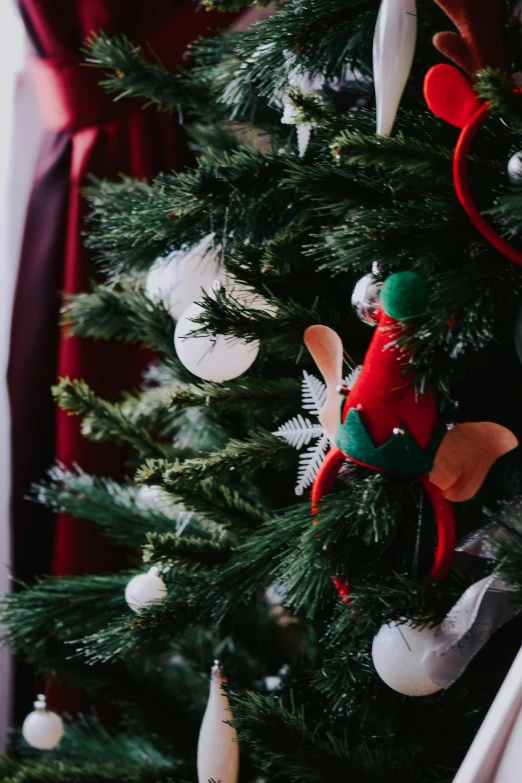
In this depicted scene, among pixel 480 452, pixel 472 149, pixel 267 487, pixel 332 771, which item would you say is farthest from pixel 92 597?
pixel 472 149

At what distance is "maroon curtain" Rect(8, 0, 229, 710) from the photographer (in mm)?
936

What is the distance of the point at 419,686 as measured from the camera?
17.8 inches

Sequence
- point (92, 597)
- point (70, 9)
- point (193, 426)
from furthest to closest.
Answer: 1. point (70, 9)
2. point (193, 426)
3. point (92, 597)

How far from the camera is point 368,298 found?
1.48 ft

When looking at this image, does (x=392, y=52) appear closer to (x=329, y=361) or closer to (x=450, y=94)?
(x=450, y=94)

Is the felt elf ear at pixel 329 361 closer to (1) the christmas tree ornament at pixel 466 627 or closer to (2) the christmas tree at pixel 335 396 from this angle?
(2) the christmas tree at pixel 335 396

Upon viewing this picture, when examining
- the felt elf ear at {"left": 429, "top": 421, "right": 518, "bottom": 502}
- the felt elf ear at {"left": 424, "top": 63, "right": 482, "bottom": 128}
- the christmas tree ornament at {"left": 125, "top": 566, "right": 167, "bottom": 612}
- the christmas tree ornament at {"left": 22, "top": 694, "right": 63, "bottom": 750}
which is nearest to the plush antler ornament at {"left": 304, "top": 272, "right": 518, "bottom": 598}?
the felt elf ear at {"left": 429, "top": 421, "right": 518, "bottom": 502}

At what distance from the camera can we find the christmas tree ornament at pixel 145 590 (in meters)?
0.59

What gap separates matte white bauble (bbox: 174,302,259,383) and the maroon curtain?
48 cm

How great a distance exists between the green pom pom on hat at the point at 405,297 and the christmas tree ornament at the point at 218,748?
34cm

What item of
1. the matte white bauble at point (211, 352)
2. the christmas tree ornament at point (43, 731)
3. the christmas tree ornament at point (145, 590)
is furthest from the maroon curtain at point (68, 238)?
the matte white bauble at point (211, 352)

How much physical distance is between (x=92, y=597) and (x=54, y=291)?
49cm

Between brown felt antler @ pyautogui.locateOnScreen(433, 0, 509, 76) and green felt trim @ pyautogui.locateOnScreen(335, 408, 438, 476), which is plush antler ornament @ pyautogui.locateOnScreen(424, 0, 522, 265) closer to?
brown felt antler @ pyautogui.locateOnScreen(433, 0, 509, 76)

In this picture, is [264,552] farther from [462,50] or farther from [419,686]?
[462,50]
